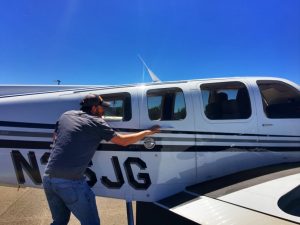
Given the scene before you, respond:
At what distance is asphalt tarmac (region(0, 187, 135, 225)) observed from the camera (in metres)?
6.85

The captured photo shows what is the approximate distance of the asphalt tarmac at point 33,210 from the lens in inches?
270

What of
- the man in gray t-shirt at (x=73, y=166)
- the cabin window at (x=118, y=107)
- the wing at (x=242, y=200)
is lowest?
the wing at (x=242, y=200)

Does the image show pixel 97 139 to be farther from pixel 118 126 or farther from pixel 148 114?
pixel 148 114

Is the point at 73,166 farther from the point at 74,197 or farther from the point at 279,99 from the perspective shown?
the point at 279,99

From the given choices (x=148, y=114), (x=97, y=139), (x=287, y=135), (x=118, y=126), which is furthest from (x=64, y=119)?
(x=287, y=135)

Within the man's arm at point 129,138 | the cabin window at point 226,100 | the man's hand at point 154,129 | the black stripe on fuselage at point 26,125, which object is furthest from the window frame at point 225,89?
the black stripe on fuselage at point 26,125

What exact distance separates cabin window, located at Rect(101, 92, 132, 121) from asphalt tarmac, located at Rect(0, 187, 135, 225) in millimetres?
3255

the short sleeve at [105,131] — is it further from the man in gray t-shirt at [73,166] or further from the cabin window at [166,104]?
the cabin window at [166,104]

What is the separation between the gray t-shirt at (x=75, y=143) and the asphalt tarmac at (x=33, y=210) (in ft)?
11.6

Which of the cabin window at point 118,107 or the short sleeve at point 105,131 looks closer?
the short sleeve at point 105,131

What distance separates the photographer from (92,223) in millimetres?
3494

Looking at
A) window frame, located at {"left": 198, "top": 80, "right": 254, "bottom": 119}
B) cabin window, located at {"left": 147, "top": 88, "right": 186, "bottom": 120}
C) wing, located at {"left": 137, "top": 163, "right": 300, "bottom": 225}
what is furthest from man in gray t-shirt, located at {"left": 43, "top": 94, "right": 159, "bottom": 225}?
window frame, located at {"left": 198, "top": 80, "right": 254, "bottom": 119}

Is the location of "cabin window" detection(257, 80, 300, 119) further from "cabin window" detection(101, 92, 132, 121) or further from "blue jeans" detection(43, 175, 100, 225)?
"blue jeans" detection(43, 175, 100, 225)

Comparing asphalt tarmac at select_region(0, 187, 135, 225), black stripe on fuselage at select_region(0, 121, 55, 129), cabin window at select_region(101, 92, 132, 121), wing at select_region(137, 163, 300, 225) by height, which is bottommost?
asphalt tarmac at select_region(0, 187, 135, 225)
